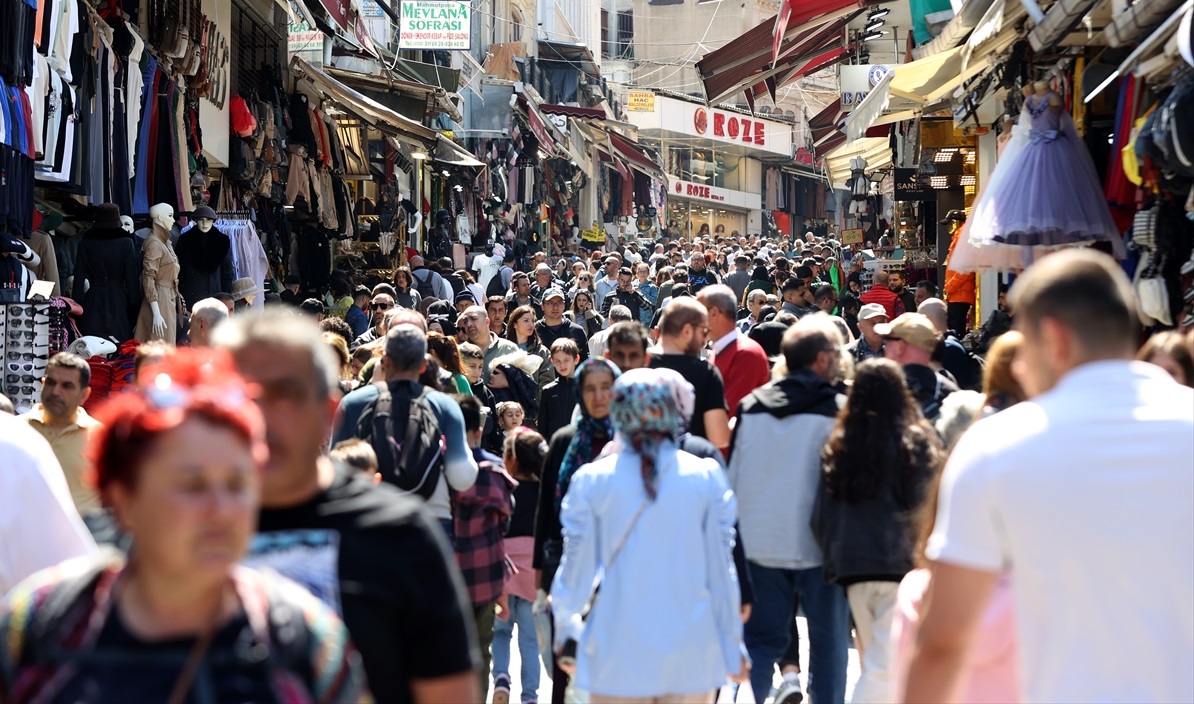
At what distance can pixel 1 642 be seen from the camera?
7.61 ft

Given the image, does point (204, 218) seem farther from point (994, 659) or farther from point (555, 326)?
point (994, 659)

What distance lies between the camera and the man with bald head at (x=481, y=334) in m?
11.1

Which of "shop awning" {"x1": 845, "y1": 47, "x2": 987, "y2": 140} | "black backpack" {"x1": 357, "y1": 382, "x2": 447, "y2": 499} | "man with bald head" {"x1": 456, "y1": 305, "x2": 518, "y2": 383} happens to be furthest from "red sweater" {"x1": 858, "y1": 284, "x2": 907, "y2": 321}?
"black backpack" {"x1": 357, "y1": 382, "x2": 447, "y2": 499}

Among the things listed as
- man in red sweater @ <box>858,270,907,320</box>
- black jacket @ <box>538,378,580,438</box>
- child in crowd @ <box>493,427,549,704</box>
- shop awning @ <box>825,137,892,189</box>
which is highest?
shop awning @ <box>825,137,892,189</box>

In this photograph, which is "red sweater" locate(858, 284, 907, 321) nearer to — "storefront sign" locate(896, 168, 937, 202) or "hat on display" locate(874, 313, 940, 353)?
"storefront sign" locate(896, 168, 937, 202)

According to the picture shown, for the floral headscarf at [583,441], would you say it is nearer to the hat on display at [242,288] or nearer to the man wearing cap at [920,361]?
the man wearing cap at [920,361]

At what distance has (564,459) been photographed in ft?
20.3

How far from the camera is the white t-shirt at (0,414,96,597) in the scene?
371cm

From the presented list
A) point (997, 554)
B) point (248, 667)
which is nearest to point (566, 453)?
point (997, 554)

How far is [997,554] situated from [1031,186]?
6655 mm

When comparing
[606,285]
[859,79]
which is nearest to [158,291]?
[606,285]

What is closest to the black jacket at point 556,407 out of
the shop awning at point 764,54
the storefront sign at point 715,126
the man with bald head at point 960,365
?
the man with bald head at point 960,365

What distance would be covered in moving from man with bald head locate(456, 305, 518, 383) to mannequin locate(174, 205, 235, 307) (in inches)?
116

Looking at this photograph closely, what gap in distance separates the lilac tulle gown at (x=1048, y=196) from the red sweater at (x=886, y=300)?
227 inches
